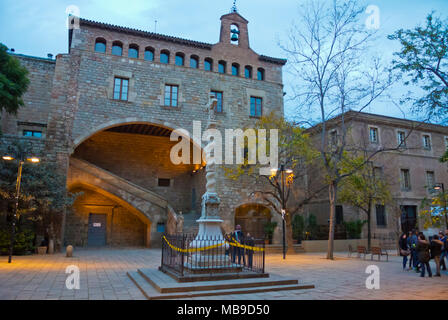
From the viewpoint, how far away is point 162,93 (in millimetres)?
19734

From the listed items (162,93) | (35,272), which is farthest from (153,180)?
(35,272)

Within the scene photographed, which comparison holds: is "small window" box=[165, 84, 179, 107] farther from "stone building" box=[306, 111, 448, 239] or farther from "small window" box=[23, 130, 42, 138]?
"stone building" box=[306, 111, 448, 239]

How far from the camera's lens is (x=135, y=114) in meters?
18.9

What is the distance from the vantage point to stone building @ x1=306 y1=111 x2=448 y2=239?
22.5 meters

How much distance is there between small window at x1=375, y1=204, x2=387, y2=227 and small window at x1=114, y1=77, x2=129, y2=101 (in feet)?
61.9

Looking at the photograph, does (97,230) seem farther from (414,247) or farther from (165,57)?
(414,247)

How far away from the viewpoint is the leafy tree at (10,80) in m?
12.2

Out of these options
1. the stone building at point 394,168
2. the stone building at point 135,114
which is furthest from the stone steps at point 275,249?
the stone building at point 394,168

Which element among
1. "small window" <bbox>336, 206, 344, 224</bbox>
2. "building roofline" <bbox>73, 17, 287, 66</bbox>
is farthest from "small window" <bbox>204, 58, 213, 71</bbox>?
"small window" <bbox>336, 206, 344, 224</bbox>

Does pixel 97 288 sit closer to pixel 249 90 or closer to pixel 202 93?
pixel 202 93

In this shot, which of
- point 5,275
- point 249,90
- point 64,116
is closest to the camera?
point 5,275

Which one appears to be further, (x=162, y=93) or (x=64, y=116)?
(x=162, y=93)

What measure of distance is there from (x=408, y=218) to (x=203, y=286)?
22232 millimetres
